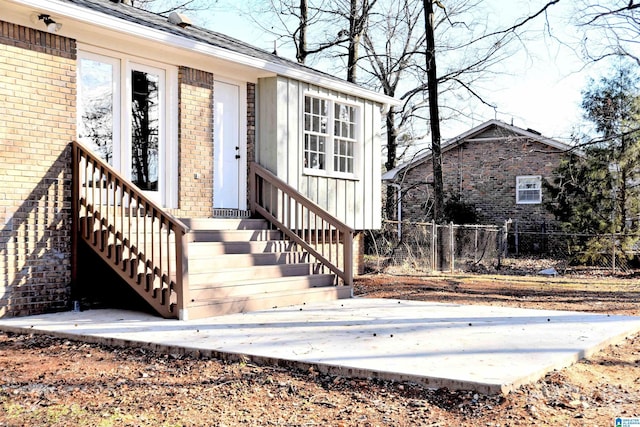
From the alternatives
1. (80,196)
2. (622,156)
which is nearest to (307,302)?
(80,196)

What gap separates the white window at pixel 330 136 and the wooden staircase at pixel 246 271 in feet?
6.22

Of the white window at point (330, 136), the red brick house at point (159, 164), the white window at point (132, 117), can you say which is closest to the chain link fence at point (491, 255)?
the white window at point (330, 136)

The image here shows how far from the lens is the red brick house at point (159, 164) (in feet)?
25.5

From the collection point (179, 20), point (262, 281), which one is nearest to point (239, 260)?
point (262, 281)

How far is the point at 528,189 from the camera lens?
24203 millimetres

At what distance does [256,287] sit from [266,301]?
24 cm

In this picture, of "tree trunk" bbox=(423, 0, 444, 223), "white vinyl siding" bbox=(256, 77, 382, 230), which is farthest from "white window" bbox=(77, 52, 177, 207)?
"tree trunk" bbox=(423, 0, 444, 223)

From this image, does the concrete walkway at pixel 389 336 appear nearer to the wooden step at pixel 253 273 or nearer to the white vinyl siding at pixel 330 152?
the wooden step at pixel 253 273

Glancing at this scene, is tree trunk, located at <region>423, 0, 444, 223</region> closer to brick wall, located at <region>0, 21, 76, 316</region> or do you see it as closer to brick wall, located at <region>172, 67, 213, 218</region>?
brick wall, located at <region>172, 67, 213, 218</region>

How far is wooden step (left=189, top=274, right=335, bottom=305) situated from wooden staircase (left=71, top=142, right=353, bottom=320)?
1 cm

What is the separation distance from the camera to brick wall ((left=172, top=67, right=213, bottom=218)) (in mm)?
9953

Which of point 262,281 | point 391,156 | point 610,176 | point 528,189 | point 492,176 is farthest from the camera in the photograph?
point 391,156

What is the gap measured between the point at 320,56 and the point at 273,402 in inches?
825

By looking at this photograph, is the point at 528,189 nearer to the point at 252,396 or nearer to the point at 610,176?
the point at 610,176
